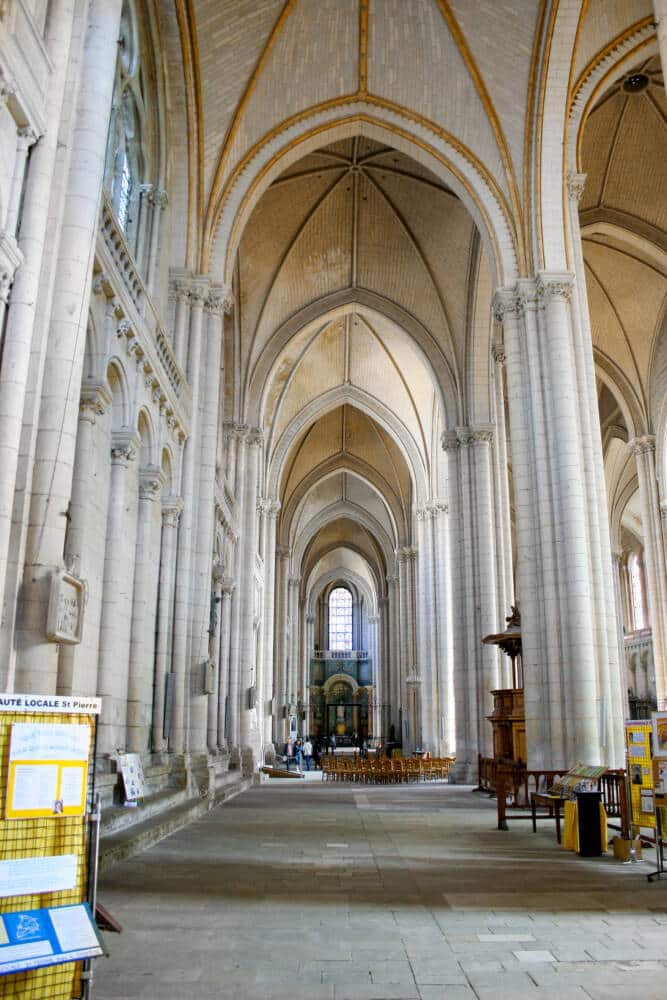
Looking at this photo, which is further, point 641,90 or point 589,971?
point 641,90

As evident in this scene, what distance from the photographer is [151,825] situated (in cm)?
859

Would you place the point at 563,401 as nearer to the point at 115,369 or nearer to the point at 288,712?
the point at 115,369

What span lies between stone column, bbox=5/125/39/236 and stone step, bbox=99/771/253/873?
16.4 feet

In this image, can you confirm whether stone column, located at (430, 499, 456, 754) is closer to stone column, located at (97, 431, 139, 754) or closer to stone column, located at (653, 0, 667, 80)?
stone column, located at (97, 431, 139, 754)

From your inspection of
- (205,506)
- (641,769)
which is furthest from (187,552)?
(641,769)

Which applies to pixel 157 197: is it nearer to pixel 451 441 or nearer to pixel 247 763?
pixel 451 441

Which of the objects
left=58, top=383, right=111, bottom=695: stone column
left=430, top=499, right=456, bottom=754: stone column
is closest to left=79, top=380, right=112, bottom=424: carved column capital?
left=58, top=383, right=111, bottom=695: stone column

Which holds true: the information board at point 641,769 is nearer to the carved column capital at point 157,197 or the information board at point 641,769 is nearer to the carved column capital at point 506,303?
the carved column capital at point 506,303

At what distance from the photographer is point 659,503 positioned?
22375 millimetres

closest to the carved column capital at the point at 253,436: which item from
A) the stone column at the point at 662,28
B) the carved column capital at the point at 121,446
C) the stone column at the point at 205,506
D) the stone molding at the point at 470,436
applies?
the stone molding at the point at 470,436

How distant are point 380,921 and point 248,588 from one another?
637 inches

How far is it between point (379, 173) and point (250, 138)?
18.9 ft

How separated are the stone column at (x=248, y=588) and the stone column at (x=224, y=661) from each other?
1.13 m

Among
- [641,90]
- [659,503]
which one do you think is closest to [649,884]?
[641,90]
